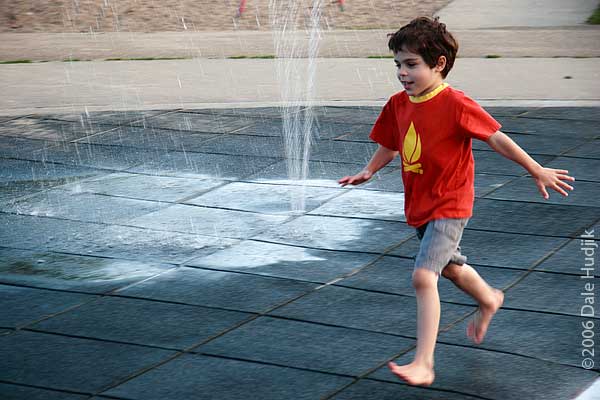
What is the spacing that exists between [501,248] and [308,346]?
175 centimetres

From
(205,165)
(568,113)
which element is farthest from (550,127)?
(205,165)

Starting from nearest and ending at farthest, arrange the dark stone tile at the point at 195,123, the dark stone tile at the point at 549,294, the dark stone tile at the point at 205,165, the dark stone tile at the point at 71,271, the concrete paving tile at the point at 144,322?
1. the concrete paving tile at the point at 144,322
2. the dark stone tile at the point at 549,294
3. the dark stone tile at the point at 71,271
4. the dark stone tile at the point at 205,165
5. the dark stone tile at the point at 195,123

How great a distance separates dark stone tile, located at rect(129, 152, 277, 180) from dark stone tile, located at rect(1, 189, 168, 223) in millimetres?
750

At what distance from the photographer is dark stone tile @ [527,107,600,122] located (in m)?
9.08

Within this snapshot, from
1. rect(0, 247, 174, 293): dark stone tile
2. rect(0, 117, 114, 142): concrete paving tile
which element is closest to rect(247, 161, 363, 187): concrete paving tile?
rect(0, 247, 174, 293): dark stone tile

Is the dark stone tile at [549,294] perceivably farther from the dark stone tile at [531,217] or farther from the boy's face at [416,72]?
the boy's face at [416,72]

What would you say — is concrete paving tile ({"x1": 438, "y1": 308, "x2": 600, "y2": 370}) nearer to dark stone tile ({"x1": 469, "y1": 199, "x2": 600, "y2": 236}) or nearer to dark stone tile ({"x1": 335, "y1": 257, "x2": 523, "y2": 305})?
dark stone tile ({"x1": 335, "y1": 257, "x2": 523, "y2": 305})

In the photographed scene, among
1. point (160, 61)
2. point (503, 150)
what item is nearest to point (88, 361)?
point (503, 150)

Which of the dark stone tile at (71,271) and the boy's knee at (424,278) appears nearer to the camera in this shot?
the boy's knee at (424,278)

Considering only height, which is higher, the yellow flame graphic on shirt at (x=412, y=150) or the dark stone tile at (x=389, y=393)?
the yellow flame graphic on shirt at (x=412, y=150)

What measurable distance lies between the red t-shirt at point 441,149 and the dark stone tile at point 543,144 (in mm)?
3963

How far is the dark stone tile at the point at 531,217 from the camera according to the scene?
5.98 meters

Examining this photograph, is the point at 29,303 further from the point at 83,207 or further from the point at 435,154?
the point at 435,154

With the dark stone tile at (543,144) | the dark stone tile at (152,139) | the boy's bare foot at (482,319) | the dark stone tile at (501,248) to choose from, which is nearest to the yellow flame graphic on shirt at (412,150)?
the boy's bare foot at (482,319)
